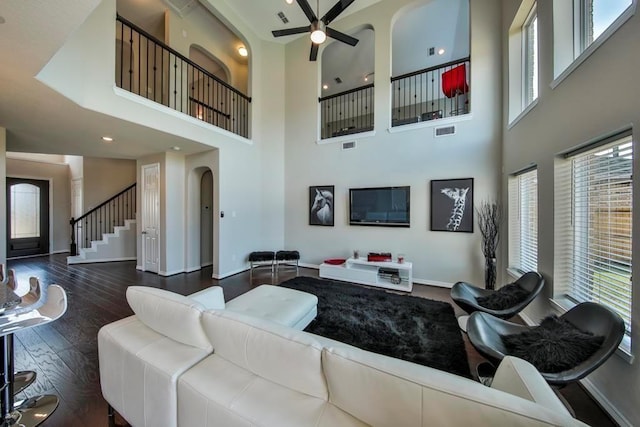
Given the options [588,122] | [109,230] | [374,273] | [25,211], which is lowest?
[374,273]

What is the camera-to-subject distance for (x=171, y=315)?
1341 millimetres

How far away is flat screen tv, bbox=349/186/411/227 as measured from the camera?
4.60 meters

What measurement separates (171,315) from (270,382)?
680 millimetres

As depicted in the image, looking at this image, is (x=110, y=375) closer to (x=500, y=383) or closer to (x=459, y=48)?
(x=500, y=383)

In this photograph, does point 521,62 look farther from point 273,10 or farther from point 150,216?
point 150,216

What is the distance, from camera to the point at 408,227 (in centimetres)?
457

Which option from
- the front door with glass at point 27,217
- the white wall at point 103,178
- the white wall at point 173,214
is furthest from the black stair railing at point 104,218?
the white wall at point 173,214

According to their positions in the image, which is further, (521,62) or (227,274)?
(227,274)

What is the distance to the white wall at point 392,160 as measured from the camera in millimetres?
3996

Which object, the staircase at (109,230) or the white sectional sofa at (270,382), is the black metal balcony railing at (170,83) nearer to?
Result: the staircase at (109,230)

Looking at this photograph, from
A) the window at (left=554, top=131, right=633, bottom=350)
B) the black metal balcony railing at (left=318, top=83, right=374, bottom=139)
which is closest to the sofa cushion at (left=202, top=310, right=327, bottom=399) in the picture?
the window at (left=554, top=131, right=633, bottom=350)

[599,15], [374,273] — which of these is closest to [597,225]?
[599,15]

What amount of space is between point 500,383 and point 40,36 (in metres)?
3.36

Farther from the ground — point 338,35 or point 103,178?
point 338,35
